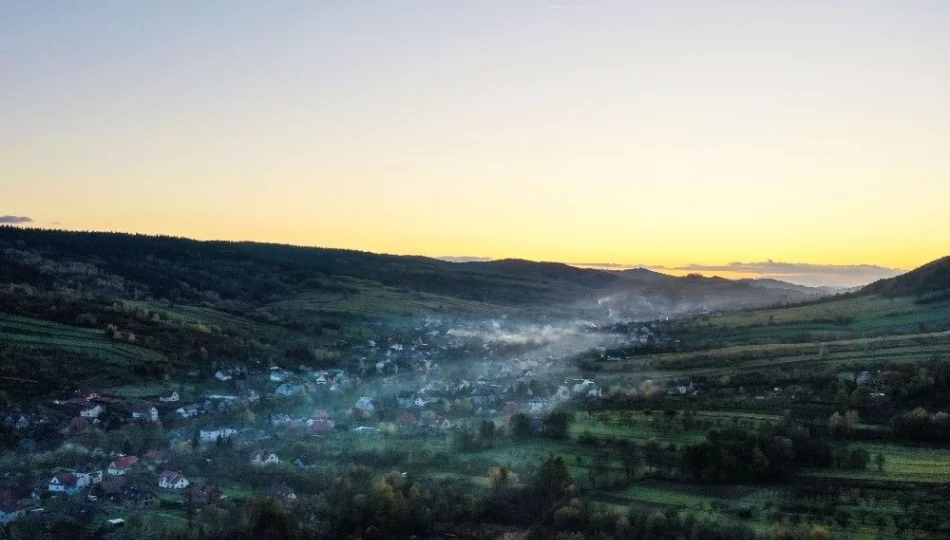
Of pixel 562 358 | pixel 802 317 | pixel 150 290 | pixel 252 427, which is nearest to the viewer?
pixel 252 427

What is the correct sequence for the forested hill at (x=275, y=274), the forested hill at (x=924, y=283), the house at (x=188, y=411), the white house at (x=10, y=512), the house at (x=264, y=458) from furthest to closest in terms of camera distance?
1. the forested hill at (x=275, y=274)
2. the forested hill at (x=924, y=283)
3. the house at (x=188, y=411)
4. the house at (x=264, y=458)
5. the white house at (x=10, y=512)

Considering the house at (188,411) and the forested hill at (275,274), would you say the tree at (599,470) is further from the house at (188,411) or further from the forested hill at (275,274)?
the forested hill at (275,274)

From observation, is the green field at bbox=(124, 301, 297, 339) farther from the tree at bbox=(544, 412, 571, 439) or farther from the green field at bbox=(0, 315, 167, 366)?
the tree at bbox=(544, 412, 571, 439)

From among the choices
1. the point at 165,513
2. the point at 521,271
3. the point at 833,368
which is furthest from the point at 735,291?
the point at 165,513

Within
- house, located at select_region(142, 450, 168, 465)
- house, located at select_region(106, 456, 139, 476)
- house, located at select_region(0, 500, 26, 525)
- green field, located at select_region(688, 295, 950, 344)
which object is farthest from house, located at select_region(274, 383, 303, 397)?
green field, located at select_region(688, 295, 950, 344)

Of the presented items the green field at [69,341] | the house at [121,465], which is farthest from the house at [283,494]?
the green field at [69,341]

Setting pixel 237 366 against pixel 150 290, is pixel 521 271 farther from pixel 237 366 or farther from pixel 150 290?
pixel 237 366

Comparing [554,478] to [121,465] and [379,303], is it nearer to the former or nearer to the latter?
[121,465]
